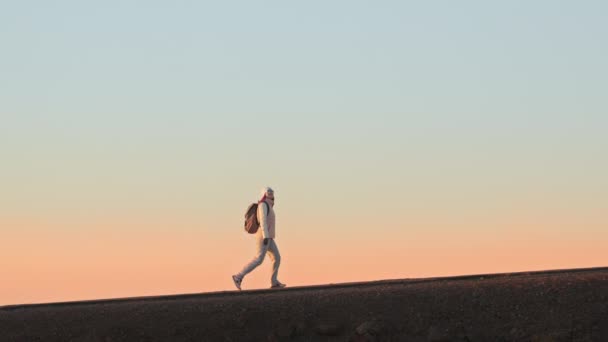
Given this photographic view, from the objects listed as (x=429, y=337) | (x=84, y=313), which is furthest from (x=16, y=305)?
(x=429, y=337)

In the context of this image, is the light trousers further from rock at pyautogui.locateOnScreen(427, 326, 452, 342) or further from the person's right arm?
rock at pyautogui.locateOnScreen(427, 326, 452, 342)

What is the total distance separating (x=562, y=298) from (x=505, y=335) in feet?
4.90

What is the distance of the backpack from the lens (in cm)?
2609

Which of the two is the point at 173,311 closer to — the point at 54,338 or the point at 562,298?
the point at 54,338

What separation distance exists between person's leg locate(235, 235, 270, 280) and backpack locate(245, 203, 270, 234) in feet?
1.00

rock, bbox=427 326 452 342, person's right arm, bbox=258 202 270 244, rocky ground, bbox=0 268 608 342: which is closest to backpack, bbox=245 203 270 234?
person's right arm, bbox=258 202 270 244

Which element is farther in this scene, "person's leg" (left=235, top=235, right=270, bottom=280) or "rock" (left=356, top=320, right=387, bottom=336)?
"person's leg" (left=235, top=235, right=270, bottom=280)

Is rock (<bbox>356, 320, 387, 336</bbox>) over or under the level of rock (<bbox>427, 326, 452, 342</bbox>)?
over

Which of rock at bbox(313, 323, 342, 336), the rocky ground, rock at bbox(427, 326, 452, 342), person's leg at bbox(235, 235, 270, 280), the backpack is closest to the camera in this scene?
rock at bbox(427, 326, 452, 342)

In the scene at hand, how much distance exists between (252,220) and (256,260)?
2.93 ft

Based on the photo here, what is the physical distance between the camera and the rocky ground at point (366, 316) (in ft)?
60.4

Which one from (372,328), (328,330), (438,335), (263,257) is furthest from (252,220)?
(438,335)

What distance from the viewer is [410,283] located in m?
22.0

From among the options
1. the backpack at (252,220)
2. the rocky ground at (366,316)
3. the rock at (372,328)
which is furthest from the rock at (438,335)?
the backpack at (252,220)
